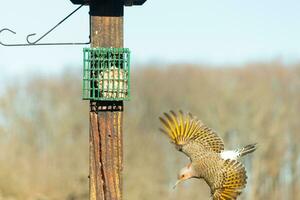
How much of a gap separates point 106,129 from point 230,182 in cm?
138

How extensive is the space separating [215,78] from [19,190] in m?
33.8

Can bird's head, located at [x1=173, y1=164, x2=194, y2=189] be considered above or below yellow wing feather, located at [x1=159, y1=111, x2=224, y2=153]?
below

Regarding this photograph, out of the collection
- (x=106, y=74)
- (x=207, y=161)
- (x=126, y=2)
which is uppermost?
(x=126, y=2)

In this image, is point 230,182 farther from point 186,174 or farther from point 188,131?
point 188,131

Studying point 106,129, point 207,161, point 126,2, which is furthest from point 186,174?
point 126,2

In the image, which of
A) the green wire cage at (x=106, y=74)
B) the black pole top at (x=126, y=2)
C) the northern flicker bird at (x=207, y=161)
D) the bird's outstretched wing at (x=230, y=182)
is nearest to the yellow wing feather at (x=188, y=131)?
the northern flicker bird at (x=207, y=161)

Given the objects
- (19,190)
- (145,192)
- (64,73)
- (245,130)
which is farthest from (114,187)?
(64,73)

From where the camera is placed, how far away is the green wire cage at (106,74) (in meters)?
7.59

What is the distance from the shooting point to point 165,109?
50.0 m

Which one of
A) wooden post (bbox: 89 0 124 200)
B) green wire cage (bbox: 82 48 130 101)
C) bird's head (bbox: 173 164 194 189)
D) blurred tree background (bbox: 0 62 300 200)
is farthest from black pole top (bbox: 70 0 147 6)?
blurred tree background (bbox: 0 62 300 200)

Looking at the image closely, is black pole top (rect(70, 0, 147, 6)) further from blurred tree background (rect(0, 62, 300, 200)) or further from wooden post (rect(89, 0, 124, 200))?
blurred tree background (rect(0, 62, 300, 200))

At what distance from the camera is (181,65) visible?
5684 cm

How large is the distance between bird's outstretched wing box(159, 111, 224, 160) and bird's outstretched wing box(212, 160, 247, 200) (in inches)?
8.1

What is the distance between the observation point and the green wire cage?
7.59m
